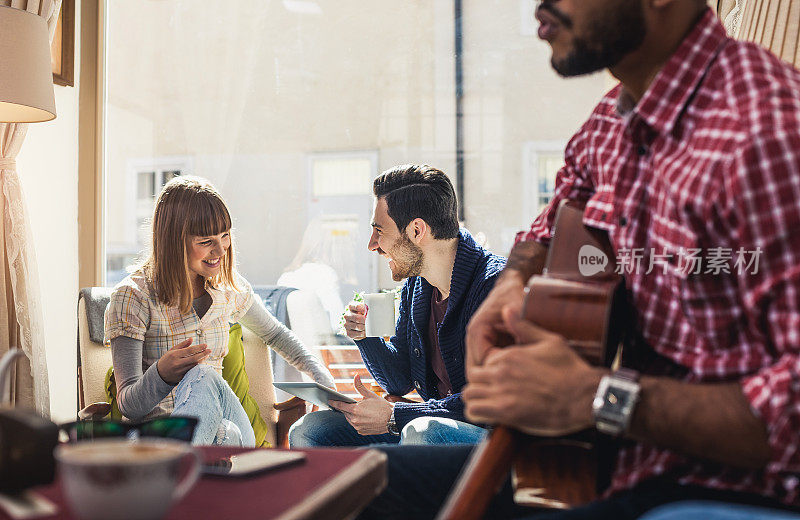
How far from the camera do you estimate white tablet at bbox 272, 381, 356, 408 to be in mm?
2111

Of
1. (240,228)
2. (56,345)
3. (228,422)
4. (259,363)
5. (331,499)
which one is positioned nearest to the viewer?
(331,499)

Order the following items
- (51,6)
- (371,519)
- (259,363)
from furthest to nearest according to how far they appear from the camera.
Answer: (51,6)
(259,363)
(371,519)

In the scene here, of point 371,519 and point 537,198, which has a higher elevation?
point 537,198

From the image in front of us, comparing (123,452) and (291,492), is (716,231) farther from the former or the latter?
(123,452)

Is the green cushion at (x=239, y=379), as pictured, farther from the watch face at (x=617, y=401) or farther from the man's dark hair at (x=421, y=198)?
the watch face at (x=617, y=401)

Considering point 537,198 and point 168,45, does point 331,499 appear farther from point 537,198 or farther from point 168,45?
point 168,45

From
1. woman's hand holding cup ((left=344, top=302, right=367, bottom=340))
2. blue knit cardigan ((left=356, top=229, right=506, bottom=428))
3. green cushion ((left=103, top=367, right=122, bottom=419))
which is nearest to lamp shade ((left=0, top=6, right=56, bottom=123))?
green cushion ((left=103, top=367, right=122, bottom=419))

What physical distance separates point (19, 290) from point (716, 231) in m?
3.20

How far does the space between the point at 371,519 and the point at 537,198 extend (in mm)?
2857

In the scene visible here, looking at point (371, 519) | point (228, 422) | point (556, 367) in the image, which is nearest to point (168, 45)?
point (228, 422)

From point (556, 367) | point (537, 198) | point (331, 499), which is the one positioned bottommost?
point (331, 499)

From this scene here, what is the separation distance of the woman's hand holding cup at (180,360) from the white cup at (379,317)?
0.73m

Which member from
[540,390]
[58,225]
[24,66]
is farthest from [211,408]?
[58,225]

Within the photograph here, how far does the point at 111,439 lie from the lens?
885 mm
